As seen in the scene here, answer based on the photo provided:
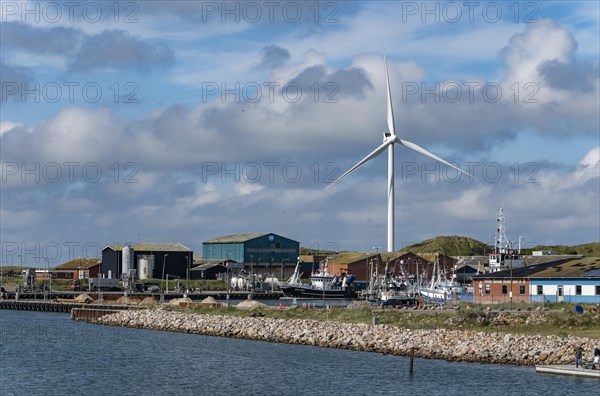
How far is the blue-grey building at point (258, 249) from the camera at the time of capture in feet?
595

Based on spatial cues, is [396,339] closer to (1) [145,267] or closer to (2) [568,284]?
(2) [568,284]

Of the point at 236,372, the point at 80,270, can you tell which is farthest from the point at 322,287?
the point at 236,372

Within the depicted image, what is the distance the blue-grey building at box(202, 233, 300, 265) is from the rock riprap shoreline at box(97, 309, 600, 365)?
91578 mm

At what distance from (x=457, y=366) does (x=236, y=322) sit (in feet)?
96.1

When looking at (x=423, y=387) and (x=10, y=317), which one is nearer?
(x=423, y=387)

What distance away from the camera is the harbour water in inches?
1971

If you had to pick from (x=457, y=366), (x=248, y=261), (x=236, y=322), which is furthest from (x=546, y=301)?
(x=248, y=261)

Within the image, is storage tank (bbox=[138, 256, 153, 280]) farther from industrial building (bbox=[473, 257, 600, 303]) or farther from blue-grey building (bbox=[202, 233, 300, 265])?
industrial building (bbox=[473, 257, 600, 303])

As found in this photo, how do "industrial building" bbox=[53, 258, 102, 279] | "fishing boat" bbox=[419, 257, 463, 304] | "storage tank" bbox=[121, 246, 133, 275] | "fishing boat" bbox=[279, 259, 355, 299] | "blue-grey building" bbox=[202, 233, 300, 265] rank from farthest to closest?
"industrial building" bbox=[53, 258, 102, 279]
"blue-grey building" bbox=[202, 233, 300, 265]
"storage tank" bbox=[121, 246, 133, 275]
"fishing boat" bbox=[279, 259, 355, 299]
"fishing boat" bbox=[419, 257, 463, 304]

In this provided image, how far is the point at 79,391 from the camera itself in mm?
51094

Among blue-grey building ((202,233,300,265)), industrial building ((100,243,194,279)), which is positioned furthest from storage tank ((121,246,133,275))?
blue-grey building ((202,233,300,265))

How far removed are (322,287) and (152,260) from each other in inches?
1263

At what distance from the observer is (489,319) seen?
69938 millimetres

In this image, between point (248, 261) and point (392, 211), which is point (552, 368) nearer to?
point (392, 211)
